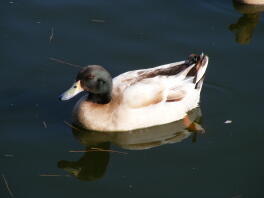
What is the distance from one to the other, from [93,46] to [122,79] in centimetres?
Result: 165

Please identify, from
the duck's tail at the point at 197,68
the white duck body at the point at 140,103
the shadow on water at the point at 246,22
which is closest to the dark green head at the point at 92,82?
the white duck body at the point at 140,103

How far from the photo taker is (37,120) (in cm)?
914

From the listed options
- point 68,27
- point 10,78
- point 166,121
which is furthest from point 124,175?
point 68,27

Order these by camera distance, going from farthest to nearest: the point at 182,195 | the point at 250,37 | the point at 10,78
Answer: the point at 250,37
the point at 10,78
the point at 182,195

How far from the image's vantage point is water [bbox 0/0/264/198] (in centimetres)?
817

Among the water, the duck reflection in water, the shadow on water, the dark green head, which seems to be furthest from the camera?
the shadow on water

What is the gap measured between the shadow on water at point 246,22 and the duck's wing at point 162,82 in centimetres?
176

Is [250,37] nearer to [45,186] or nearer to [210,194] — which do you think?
[210,194]

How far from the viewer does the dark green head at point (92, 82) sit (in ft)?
28.6

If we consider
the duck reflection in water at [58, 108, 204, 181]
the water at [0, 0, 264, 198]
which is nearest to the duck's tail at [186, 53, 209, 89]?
the water at [0, 0, 264, 198]

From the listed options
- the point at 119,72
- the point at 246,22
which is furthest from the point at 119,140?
the point at 246,22

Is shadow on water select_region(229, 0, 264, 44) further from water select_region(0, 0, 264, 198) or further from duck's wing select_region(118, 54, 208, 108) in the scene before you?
duck's wing select_region(118, 54, 208, 108)

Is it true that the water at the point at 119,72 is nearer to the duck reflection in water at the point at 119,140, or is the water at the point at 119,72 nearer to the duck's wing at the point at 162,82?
the duck reflection in water at the point at 119,140

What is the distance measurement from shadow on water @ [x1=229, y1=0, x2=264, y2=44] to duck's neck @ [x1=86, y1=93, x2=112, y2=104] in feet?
10.3
